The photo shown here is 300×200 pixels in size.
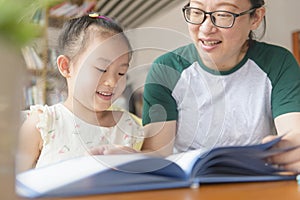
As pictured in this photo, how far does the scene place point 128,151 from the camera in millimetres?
660

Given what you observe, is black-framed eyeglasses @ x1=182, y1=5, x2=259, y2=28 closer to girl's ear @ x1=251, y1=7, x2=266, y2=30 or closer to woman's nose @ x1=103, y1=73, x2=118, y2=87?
girl's ear @ x1=251, y1=7, x2=266, y2=30

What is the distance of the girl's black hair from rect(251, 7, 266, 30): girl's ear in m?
0.39

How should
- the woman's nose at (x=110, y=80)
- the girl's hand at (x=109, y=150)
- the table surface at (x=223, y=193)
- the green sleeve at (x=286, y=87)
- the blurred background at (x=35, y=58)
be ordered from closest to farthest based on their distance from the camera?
the blurred background at (x=35, y=58), the table surface at (x=223, y=193), the girl's hand at (x=109, y=150), the woman's nose at (x=110, y=80), the green sleeve at (x=286, y=87)

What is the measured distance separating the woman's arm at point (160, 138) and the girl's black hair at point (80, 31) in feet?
0.74

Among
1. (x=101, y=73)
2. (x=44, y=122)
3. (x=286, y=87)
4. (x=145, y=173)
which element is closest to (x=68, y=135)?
(x=44, y=122)

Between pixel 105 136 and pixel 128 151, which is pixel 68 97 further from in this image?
pixel 128 151

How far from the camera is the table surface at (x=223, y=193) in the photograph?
423 millimetres

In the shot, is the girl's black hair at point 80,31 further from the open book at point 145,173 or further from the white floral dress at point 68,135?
the open book at point 145,173

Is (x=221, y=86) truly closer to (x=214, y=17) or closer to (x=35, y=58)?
(x=214, y=17)

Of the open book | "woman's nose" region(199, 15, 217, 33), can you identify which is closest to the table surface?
Answer: the open book

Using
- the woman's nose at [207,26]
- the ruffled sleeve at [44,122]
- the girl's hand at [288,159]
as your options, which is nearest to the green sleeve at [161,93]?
the woman's nose at [207,26]

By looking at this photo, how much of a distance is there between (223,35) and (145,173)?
0.59m

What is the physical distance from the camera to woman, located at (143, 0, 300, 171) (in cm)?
95

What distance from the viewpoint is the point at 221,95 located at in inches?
41.3
